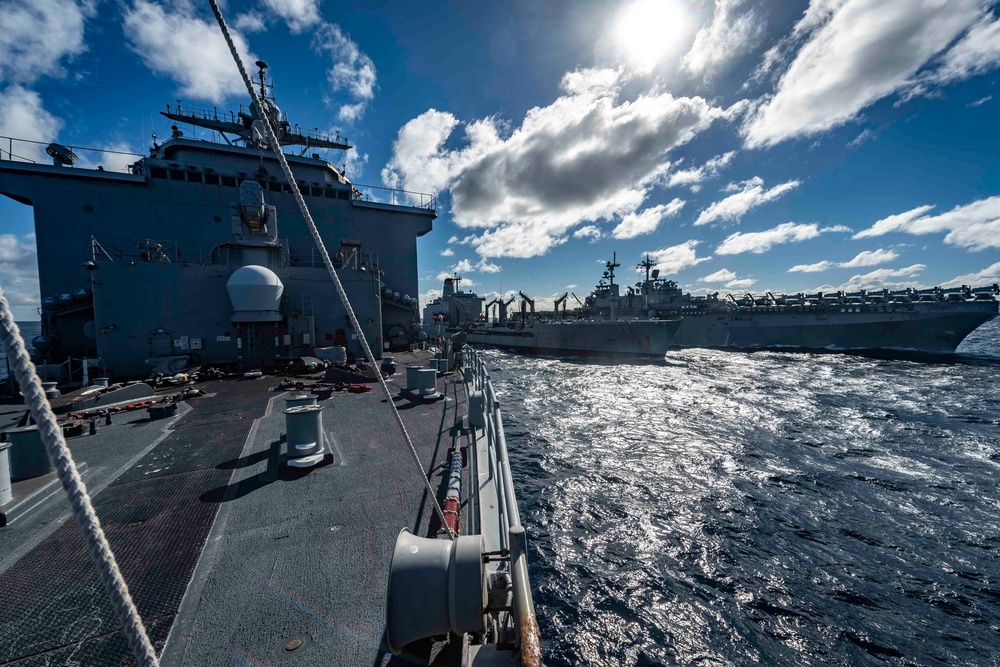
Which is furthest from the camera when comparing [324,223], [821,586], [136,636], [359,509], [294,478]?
[324,223]

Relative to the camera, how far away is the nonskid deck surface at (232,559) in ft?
9.09

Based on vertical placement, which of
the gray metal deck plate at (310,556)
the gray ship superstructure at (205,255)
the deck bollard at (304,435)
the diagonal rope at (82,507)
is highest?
the gray ship superstructure at (205,255)

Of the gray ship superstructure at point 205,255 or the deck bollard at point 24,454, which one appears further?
the gray ship superstructure at point 205,255

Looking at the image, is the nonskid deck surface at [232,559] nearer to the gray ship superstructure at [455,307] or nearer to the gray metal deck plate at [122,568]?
the gray metal deck plate at [122,568]

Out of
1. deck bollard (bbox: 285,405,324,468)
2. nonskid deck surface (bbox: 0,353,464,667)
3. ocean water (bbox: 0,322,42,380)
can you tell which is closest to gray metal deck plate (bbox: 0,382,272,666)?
nonskid deck surface (bbox: 0,353,464,667)

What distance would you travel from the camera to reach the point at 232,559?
3.61 metres

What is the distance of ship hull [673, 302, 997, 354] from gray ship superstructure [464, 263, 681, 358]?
849 centimetres

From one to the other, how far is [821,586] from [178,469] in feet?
33.1

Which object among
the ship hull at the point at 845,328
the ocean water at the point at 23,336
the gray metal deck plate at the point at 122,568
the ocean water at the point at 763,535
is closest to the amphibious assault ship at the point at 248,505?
the gray metal deck plate at the point at 122,568

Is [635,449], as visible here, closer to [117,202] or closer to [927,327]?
[117,202]

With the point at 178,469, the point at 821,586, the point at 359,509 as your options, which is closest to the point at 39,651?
the point at 359,509

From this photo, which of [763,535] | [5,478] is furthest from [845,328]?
[5,478]

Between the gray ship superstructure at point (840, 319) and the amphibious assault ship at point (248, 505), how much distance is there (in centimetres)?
4393

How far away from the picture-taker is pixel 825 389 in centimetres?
2070
